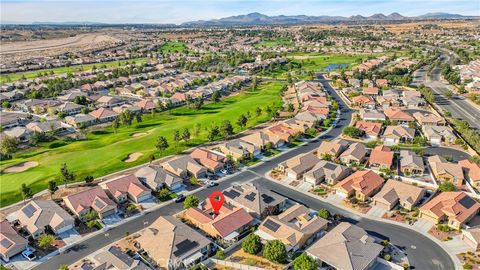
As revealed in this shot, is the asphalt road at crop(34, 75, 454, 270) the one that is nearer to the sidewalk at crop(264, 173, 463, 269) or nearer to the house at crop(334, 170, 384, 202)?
the sidewalk at crop(264, 173, 463, 269)

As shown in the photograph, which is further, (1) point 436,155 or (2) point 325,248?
(1) point 436,155

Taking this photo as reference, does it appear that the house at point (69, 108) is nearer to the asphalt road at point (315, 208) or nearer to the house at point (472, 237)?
the asphalt road at point (315, 208)

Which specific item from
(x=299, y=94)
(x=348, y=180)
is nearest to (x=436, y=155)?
(x=348, y=180)

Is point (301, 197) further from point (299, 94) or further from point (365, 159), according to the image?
point (299, 94)

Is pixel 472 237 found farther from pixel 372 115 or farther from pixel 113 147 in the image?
pixel 113 147

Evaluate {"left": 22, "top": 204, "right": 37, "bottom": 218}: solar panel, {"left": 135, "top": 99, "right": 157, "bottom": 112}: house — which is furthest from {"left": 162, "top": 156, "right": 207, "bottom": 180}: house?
{"left": 135, "top": 99, "right": 157, "bottom": 112}: house

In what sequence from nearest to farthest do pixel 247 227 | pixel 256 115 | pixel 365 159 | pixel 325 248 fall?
pixel 325 248 → pixel 247 227 → pixel 365 159 → pixel 256 115
